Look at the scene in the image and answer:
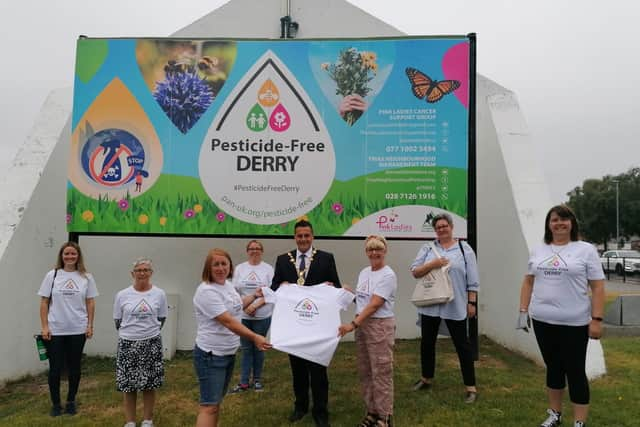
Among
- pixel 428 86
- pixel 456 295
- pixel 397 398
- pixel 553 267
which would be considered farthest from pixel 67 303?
A: pixel 428 86

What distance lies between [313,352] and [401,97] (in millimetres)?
3711

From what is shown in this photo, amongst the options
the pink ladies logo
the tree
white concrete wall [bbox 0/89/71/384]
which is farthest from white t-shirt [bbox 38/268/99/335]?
the tree

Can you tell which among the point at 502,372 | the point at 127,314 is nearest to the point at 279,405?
the point at 127,314

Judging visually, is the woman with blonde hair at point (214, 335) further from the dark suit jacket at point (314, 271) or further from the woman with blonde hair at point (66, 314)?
the woman with blonde hair at point (66, 314)

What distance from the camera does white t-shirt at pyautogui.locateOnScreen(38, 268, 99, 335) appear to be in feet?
13.8

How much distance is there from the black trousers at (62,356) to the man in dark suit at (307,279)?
6.67 ft

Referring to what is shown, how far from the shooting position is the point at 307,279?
3.73 meters

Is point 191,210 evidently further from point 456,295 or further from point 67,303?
point 456,295

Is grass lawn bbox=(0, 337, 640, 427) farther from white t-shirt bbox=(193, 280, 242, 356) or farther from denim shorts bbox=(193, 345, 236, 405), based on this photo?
white t-shirt bbox=(193, 280, 242, 356)

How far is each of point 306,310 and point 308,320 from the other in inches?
3.2

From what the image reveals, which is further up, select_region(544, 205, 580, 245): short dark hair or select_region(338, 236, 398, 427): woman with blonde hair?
select_region(544, 205, 580, 245): short dark hair

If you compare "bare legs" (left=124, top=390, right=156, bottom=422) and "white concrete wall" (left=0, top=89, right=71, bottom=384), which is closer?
"bare legs" (left=124, top=390, right=156, bottom=422)

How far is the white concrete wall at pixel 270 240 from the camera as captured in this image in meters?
5.77

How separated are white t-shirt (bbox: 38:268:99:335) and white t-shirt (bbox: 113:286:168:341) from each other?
68 centimetres
